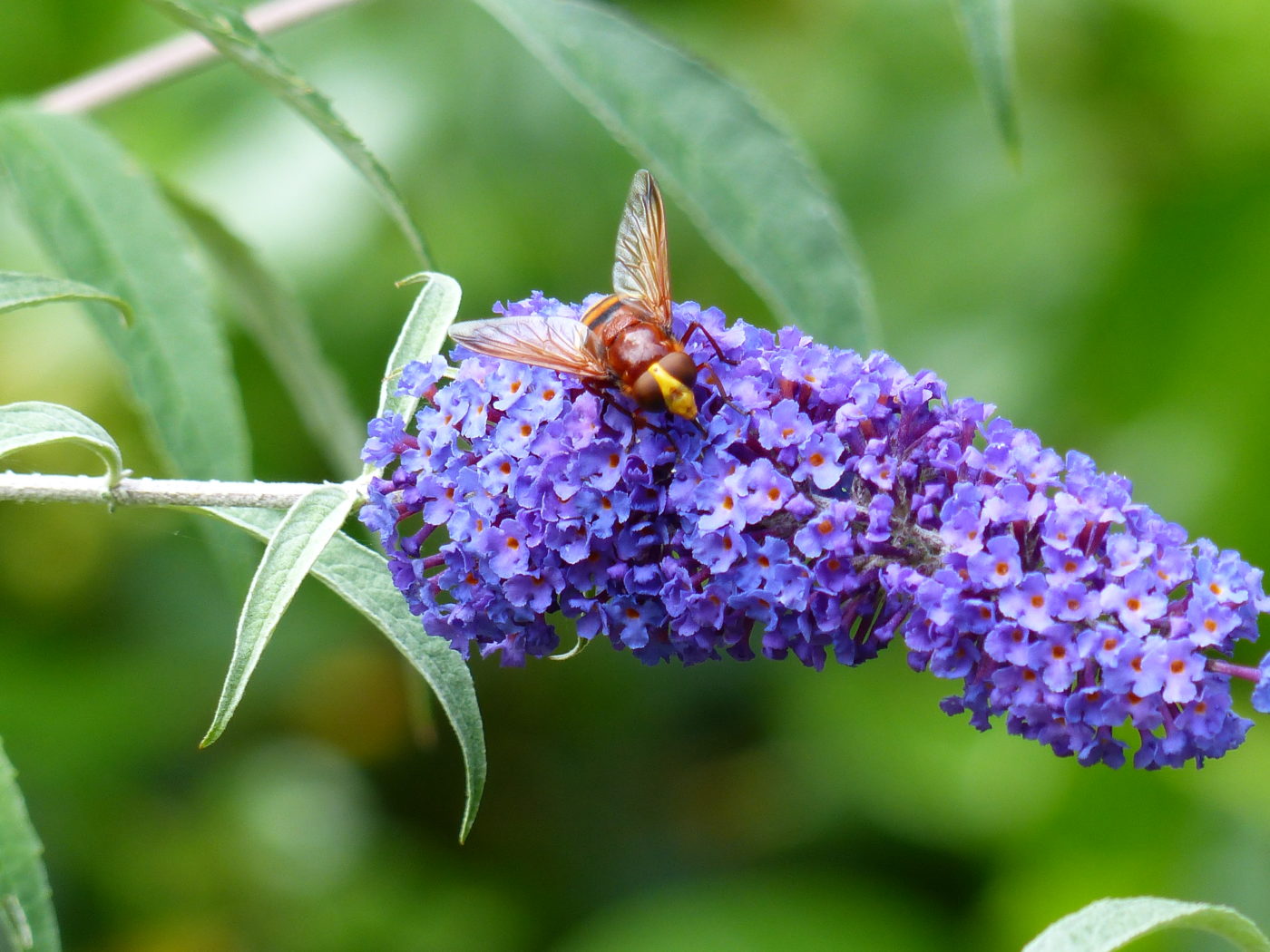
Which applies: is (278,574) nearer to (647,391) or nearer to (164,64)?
(647,391)

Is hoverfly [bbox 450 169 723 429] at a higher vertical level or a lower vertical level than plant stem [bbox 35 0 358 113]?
lower

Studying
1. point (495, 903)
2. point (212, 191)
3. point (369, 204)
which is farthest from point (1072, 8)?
point (495, 903)

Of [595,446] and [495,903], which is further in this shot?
[495,903]

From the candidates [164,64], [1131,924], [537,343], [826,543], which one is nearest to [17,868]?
[537,343]

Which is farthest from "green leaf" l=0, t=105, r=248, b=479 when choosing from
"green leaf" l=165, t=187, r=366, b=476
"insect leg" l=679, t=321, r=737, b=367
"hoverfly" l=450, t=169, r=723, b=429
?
"insect leg" l=679, t=321, r=737, b=367

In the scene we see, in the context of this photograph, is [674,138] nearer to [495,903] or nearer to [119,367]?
[119,367]

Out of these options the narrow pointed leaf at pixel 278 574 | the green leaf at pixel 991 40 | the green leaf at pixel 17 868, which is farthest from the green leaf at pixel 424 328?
the green leaf at pixel 991 40

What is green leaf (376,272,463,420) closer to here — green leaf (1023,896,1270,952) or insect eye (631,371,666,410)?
insect eye (631,371,666,410)
